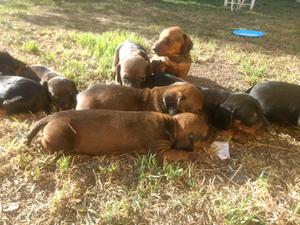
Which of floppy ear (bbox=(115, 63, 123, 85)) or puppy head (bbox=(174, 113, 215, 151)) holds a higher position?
puppy head (bbox=(174, 113, 215, 151))

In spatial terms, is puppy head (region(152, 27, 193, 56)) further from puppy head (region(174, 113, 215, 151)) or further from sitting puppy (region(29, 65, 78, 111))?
puppy head (region(174, 113, 215, 151))

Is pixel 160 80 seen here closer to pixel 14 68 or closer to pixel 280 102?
pixel 280 102

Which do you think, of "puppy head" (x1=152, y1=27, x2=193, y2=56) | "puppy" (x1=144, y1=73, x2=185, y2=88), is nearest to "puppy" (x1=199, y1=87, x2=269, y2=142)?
"puppy" (x1=144, y1=73, x2=185, y2=88)

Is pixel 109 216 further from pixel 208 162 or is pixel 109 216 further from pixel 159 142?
pixel 208 162

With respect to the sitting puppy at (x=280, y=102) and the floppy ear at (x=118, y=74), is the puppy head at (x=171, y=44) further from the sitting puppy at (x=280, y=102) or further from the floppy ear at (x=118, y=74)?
the sitting puppy at (x=280, y=102)

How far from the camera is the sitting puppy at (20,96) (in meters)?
4.71

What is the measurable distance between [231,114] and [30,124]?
226 centimetres

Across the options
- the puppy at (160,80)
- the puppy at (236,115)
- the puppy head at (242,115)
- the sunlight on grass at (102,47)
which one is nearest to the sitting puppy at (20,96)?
the puppy at (160,80)

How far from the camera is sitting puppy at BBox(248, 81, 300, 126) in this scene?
4883 mm

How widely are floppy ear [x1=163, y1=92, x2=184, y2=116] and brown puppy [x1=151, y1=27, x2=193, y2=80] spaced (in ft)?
5.44

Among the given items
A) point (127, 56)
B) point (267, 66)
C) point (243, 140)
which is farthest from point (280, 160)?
point (267, 66)

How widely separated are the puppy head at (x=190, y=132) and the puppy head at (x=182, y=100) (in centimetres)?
19

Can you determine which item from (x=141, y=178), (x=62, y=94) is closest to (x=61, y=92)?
(x=62, y=94)

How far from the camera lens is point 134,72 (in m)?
5.33
